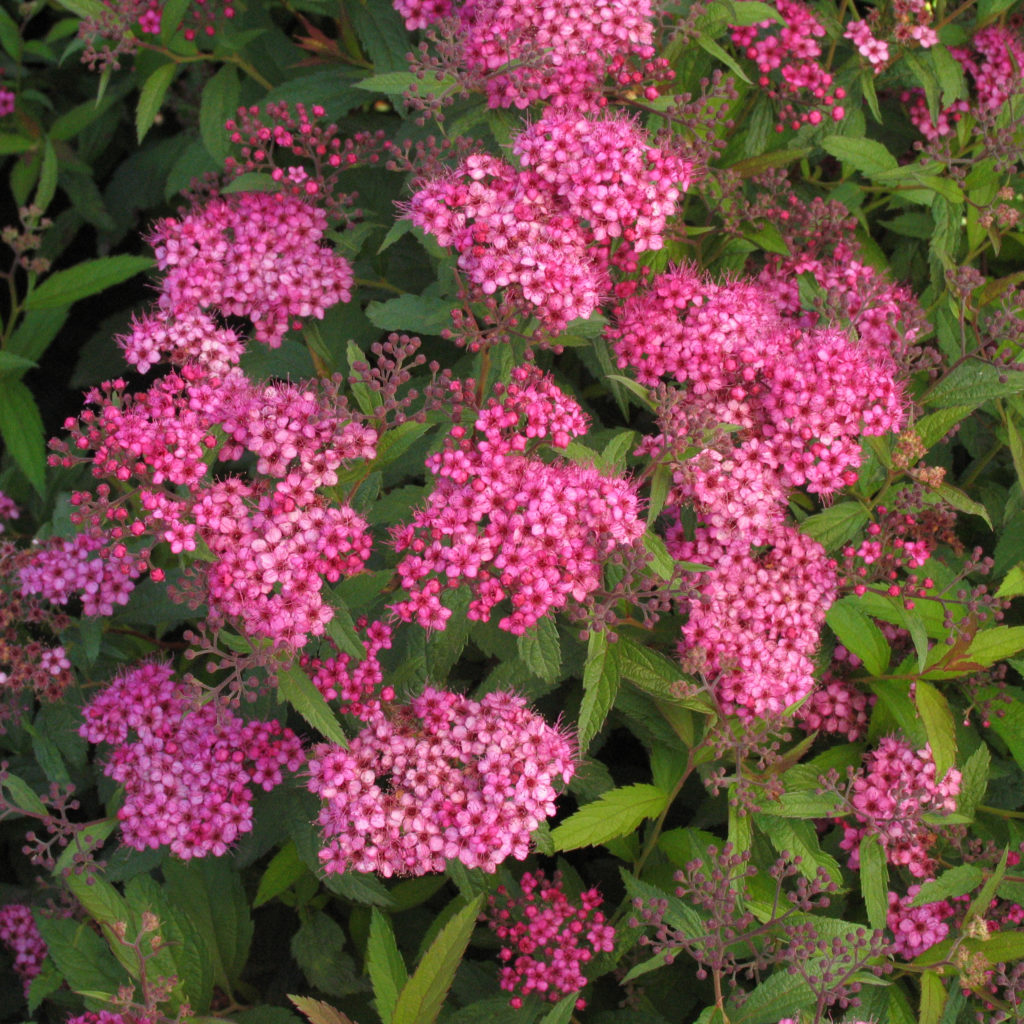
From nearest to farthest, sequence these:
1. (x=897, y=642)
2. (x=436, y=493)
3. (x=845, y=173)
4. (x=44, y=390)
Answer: (x=436, y=493) < (x=897, y=642) < (x=845, y=173) < (x=44, y=390)

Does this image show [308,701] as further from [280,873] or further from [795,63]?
[795,63]

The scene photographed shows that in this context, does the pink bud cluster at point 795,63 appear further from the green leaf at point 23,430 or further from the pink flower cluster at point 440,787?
the green leaf at point 23,430

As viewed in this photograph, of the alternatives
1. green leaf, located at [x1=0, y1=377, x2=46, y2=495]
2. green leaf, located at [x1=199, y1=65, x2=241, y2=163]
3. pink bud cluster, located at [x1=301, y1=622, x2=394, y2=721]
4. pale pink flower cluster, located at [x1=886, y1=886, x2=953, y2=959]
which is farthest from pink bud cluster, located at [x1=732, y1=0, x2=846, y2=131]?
green leaf, located at [x1=0, y1=377, x2=46, y2=495]

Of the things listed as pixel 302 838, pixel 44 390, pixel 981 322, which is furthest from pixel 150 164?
pixel 981 322

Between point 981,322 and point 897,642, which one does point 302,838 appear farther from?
point 981,322

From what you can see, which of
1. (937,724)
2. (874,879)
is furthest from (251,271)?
(874,879)

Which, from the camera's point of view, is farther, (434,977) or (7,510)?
(7,510)
